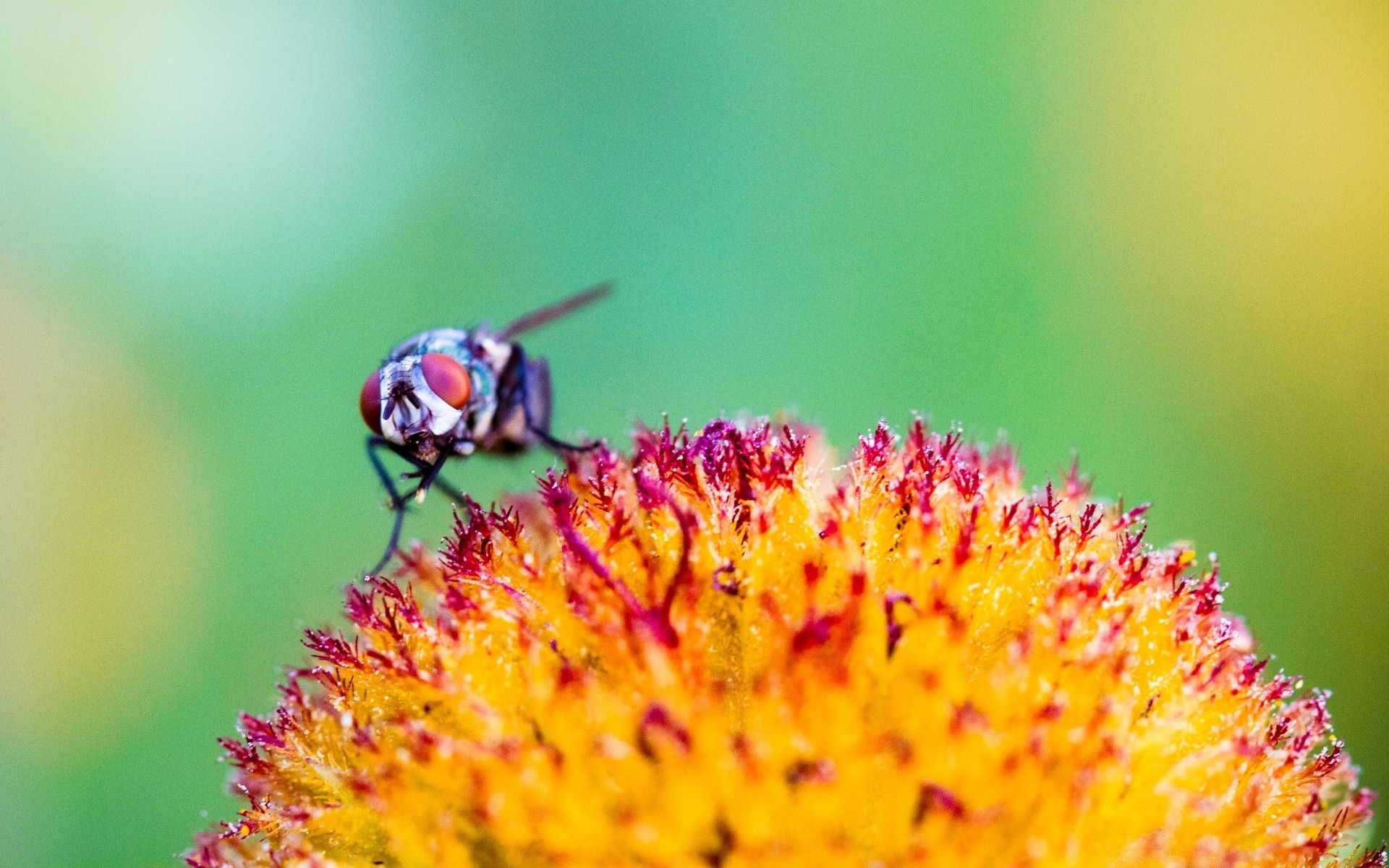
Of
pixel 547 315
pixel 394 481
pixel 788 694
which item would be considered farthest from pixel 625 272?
pixel 788 694

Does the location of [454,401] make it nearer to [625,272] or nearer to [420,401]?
[420,401]

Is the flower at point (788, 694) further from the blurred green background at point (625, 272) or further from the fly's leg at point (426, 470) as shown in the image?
the blurred green background at point (625, 272)

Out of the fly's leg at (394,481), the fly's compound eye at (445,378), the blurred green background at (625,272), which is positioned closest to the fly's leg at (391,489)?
the fly's leg at (394,481)

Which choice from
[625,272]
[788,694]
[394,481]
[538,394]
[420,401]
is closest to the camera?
[788,694]

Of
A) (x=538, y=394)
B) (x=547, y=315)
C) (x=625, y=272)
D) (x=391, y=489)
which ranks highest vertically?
(x=625, y=272)

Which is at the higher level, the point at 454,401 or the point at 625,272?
the point at 625,272

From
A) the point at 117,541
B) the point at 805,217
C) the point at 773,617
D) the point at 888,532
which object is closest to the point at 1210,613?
the point at 888,532

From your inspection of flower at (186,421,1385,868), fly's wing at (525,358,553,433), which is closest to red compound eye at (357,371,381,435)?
fly's wing at (525,358,553,433)
